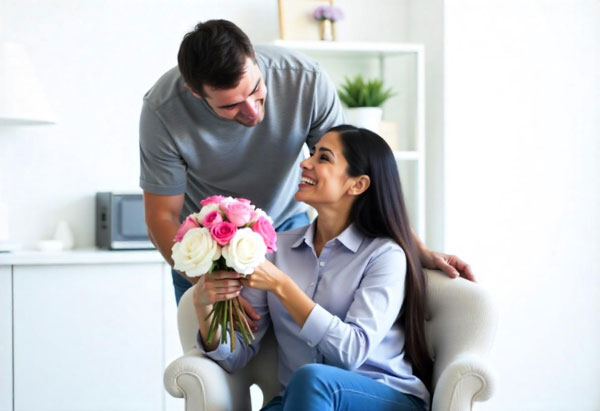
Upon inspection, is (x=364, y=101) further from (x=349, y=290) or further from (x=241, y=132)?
(x=349, y=290)

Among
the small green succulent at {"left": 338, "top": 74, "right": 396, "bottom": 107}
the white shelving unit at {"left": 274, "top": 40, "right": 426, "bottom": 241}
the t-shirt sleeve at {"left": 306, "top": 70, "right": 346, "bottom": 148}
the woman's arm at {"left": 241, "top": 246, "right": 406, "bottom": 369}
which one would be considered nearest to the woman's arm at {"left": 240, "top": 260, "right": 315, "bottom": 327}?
the woman's arm at {"left": 241, "top": 246, "right": 406, "bottom": 369}

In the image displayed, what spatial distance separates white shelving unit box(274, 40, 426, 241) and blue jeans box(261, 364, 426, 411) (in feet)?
6.07

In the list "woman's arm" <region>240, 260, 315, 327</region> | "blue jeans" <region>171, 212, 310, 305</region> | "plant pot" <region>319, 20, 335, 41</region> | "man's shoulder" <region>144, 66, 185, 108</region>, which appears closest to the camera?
"woman's arm" <region>240, 260, 315, 327</region>

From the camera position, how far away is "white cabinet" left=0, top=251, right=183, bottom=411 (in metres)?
3.38

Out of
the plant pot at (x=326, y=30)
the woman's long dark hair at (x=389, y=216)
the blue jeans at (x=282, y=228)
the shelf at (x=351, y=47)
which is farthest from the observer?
the plant pot at (x=326, y=30)

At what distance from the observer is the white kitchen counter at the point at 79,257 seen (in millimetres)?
3344

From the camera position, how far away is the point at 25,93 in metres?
3.49

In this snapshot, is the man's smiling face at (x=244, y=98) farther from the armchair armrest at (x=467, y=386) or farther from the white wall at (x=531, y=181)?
the white wall at (x=531, y=181)

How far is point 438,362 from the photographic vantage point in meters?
2.22

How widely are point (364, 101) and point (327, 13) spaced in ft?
1.49

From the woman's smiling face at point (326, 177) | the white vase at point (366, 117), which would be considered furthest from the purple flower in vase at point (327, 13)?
the woman's smiling face at point (326, 177)

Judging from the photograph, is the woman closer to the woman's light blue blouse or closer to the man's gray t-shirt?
the woman's light blue blouse

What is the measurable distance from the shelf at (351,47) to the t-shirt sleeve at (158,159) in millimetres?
1429

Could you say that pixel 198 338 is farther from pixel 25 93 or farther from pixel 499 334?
pixel 499 334
